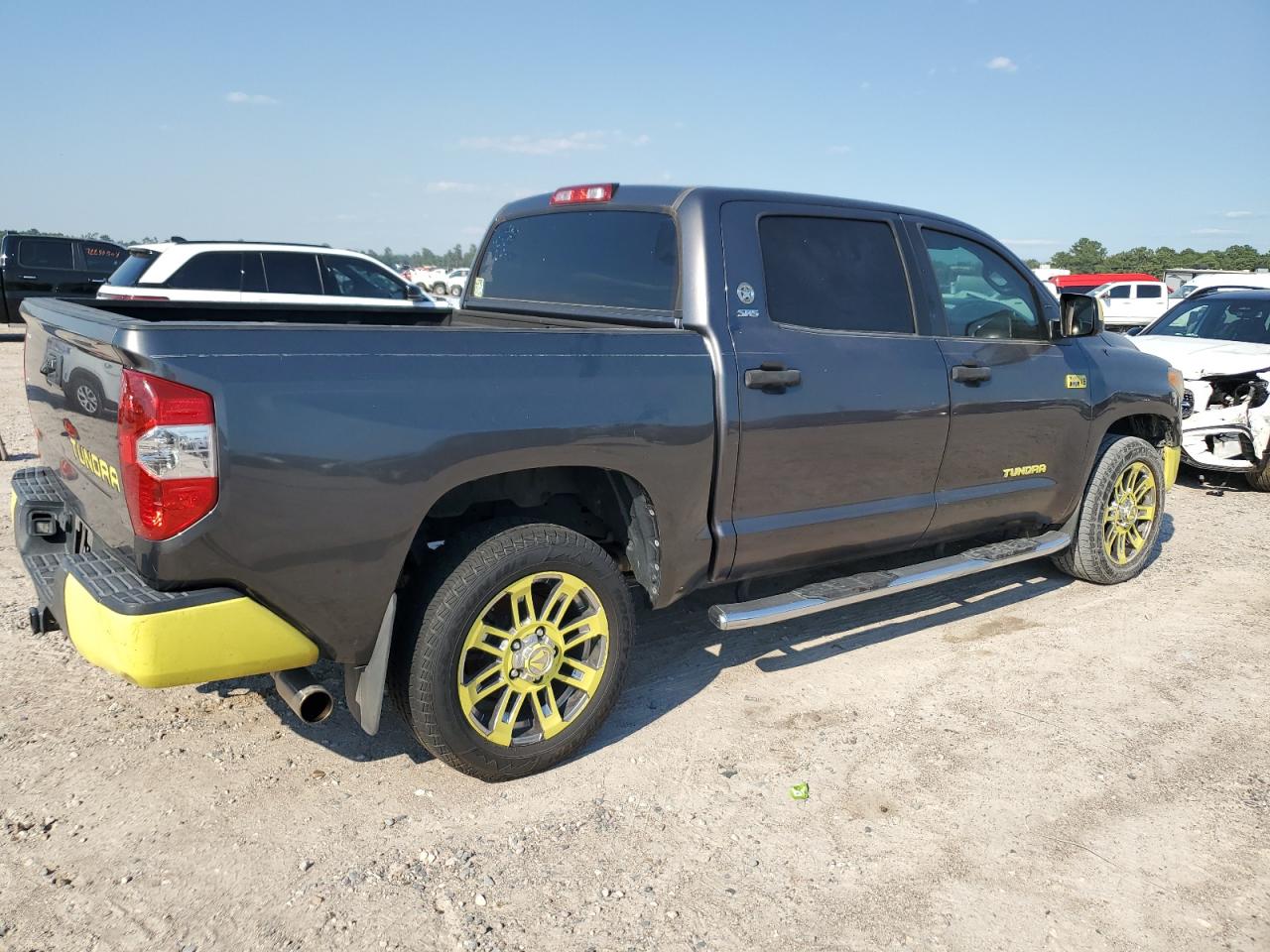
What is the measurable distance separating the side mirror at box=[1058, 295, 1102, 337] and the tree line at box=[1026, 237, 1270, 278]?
37746 millimetres

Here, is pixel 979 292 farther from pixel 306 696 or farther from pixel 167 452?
pixel 167 452

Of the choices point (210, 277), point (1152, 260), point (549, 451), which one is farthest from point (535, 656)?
point (1152, 260)

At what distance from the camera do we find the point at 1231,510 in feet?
24.2

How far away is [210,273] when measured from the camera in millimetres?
10641

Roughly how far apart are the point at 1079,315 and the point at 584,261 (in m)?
2.47

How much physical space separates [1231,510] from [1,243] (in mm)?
16981

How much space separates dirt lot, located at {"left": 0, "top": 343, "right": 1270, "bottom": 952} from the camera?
253cm

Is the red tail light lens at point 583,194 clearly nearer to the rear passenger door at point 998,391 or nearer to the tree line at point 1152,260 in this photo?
the rear passenger door at point 998,391

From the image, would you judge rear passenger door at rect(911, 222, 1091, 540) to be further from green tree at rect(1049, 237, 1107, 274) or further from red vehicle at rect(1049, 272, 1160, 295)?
green tree at rect(1049, 237, 1107, 274)

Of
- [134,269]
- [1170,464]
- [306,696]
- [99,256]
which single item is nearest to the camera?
[306,696]

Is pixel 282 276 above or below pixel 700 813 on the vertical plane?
above

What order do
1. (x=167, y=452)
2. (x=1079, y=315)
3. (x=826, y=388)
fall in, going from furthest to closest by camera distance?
(x=1079, y=315) < (x=826, y=388) < (x=167, y=452)

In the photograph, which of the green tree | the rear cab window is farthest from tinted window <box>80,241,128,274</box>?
the green tree

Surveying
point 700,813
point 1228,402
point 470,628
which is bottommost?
point 700,813
